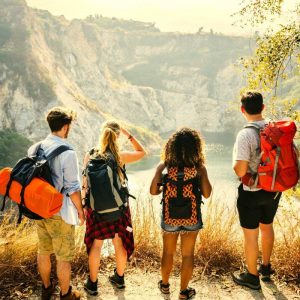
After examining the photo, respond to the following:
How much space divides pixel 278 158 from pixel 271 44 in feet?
6.46

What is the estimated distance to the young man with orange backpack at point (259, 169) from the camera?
10.4 feet

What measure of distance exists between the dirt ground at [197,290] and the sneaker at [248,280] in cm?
4

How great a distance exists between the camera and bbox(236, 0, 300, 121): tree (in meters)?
4.51

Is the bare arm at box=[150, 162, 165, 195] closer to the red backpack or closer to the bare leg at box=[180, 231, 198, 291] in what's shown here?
the bare leg at box=[180, 231, 198, 291]

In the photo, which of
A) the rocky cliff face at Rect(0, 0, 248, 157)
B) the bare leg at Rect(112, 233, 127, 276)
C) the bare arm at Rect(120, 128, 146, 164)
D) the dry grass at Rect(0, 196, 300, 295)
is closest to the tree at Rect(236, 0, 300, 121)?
the rocky cliff face at Rect(0, 0, 248, 157)

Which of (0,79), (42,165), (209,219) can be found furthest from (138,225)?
(0,79)

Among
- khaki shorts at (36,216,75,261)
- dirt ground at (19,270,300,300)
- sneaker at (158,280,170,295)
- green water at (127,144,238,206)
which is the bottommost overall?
green water at (127,144,238,206)

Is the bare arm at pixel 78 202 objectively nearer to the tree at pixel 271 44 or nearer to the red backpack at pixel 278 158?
the red backpack at pixel 278 158

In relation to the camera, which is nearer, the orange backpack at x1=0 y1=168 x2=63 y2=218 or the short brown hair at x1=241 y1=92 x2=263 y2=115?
the orange backpack at x1=0 y1=168 x2=63 y2=218

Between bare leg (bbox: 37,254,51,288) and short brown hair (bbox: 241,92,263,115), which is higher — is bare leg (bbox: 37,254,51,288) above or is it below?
below

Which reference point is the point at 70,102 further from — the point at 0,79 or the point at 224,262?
the point at 224,262

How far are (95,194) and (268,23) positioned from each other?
3.14 m

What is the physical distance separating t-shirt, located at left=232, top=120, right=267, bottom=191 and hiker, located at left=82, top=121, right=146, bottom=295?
2.90 ft

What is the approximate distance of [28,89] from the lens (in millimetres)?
48438
